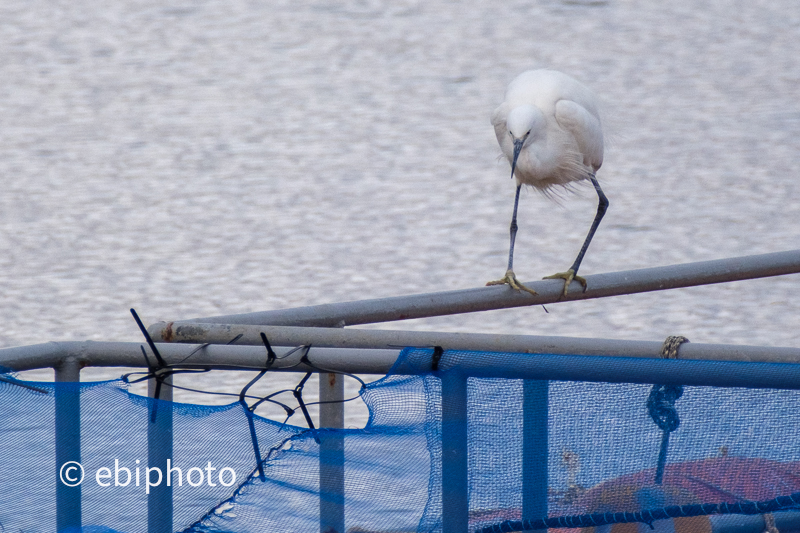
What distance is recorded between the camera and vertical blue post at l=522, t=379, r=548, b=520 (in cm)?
110

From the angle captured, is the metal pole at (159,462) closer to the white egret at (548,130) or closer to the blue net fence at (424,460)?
the blue net fence at (424,460)

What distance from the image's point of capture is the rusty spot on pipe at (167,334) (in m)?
1.35

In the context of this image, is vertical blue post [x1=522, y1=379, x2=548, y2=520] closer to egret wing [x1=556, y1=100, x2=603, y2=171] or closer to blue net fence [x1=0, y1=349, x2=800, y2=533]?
blue net fence [x1=0, y1=349, x2=800, y2=533]

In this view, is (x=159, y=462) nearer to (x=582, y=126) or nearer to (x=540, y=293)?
(x=540, y=293)

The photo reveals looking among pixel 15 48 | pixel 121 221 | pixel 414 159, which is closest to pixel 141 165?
pixel 121 221

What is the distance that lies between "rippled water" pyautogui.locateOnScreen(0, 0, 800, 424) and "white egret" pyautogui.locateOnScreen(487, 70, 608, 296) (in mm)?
438

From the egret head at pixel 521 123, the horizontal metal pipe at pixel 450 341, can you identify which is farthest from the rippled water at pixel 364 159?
the horizontal metal pipe at pixel 450 341

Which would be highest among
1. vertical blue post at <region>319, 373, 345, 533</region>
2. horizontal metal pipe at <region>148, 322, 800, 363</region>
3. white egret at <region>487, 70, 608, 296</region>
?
white egret at <region>487, 70, 608, 296</region>

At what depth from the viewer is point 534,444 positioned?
1.11 m

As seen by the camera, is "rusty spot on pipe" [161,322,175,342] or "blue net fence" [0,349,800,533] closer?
"blue net fence" [0,349,800,533]

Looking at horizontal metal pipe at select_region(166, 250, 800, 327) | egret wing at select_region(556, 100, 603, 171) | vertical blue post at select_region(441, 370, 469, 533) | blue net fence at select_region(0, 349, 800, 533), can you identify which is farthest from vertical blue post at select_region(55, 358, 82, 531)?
egret wing at select_region(556, 100, 603, 171)

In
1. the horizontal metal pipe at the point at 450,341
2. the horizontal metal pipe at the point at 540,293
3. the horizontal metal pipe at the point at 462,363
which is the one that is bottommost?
the horizontal metal pipe at the point at 462,363

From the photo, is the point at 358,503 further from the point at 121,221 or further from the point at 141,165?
the point at 141,165

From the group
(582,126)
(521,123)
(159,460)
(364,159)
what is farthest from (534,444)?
(364,159)
